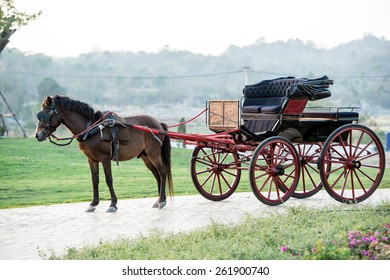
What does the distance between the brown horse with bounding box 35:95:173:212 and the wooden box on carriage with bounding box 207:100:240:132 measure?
623 mm

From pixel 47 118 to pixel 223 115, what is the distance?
84.2 inches

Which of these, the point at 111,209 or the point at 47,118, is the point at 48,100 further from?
the point at 111,209

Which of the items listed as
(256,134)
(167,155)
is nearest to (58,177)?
(167,155)

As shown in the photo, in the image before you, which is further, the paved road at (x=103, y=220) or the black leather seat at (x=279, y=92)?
the black leather seat at (x=279, y=92)

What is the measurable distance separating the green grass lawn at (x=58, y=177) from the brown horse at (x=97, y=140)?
1496 millimetres

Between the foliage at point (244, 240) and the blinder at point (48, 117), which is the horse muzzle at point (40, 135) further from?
the foliage at point (244, 240)

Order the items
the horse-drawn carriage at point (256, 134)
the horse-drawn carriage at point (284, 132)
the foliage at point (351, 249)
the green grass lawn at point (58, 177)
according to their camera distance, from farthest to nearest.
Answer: the green grass lawn at point (58, 177)
the horse-drawn carriage at point (284, 132)
the horse-drawn carriage at point (256, 134)
the foliage at point (351, 249)

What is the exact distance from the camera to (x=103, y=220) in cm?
705

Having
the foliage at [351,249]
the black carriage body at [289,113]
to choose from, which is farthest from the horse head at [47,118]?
the foliage at [351,249]

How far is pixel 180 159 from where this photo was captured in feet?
51.2

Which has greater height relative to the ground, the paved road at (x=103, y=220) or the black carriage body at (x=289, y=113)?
the black carriage body at (x=289, y=113)

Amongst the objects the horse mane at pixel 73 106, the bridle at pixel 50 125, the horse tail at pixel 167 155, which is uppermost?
the horse mane at pixel 73 106

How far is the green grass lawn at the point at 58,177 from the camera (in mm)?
9441
